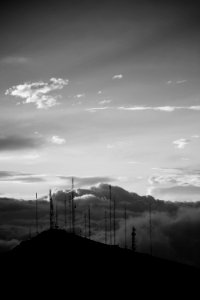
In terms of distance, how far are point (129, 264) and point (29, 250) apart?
26399 millimetres

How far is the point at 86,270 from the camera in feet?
240

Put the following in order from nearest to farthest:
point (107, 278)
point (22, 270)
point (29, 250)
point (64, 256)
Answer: point (107, 278) < point (22, 270) < point (64, 256) < point (29, 250)

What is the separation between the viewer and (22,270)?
7425 centimetres

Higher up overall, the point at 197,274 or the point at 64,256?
the point at 64,256

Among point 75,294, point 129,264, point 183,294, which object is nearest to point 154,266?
point 129,264

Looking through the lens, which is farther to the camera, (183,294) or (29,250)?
(29,250)

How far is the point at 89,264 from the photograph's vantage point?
77.9 meters

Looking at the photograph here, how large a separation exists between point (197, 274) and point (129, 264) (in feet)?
53.9

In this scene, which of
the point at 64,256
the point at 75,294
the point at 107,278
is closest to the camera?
the point at 75,294

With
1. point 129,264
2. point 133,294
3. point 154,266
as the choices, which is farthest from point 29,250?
point 133,294

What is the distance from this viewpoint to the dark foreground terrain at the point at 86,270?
63.9 meters

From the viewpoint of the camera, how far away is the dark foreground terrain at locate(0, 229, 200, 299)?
63.9 m

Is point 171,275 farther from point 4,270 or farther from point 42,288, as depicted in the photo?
point 4,270

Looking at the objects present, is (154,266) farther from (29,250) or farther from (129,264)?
(29,250)
